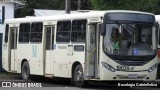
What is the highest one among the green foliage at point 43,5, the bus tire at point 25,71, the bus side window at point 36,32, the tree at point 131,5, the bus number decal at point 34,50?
the green foliage at point 43,5

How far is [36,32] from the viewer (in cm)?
2320

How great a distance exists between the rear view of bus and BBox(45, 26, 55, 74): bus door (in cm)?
425

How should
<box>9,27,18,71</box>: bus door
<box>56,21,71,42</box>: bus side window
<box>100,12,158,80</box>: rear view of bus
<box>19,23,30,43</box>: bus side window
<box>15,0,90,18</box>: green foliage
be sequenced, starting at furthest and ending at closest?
<box>15,0,90,18</box>: green foliage, <box>9,27,18,71</box>: bus door, <box>19,23,30,43</box>: bus side window, <box>56,21,71,42</box>: bus side window, <box>100,12,158,80</box>: rear view of bus

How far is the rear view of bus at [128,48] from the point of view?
1797 centimetres

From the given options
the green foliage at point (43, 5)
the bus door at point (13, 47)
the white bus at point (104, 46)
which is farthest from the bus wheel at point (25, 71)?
the green foliage at point (43, 5)

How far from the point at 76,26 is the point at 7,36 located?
7.38m

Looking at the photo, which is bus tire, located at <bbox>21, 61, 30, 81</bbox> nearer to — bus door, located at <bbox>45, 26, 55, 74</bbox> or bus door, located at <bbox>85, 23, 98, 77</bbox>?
bus door, located at <bbox>45, 26, 55, 74</bbox>

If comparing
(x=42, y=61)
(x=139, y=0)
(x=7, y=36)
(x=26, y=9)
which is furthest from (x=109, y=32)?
(x=26, y=9)

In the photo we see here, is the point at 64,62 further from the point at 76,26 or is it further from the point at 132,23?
the point at 132,23

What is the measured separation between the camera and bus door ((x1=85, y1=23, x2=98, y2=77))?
1870 centimetres

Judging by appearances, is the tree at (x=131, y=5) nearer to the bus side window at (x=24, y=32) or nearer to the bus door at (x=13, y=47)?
the bus door at (x=13, y=47)

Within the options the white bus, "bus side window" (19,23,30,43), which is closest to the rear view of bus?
the white bus

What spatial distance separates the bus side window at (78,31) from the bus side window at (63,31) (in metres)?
0.38

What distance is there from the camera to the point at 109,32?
18.1 metres
